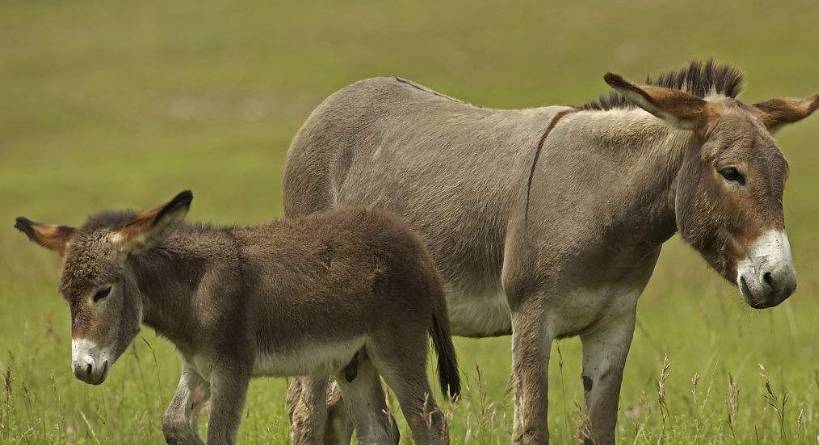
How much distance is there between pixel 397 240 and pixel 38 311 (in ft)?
28.3

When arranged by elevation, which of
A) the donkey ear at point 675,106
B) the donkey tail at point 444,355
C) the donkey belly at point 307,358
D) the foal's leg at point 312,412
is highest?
the donkey ear at point 675,106

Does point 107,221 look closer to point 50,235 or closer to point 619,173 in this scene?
point 50,235

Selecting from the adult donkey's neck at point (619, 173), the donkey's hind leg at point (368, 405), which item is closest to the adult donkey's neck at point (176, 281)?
the donkey's hind leg at point (368, 405)

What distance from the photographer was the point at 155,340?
43.5 feet

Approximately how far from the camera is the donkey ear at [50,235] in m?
5.83

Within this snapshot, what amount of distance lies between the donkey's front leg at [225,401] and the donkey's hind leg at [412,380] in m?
0.79

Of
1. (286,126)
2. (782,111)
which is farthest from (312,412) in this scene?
(286,126)

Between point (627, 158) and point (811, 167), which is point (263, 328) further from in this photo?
point (811, 167)

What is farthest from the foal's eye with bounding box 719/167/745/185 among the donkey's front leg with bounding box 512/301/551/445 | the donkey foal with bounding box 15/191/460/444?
the donkey foal with bounding box 15/191/460/444

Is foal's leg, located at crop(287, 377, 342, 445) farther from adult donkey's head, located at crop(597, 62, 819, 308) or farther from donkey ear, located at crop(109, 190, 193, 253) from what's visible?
adult donkey's head, located at crop(597, 62, 819, 308)

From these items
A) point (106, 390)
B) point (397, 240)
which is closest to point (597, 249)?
point (397, 240)

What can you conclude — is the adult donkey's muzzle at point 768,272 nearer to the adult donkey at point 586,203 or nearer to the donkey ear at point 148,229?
the adult donkey at point 586,203

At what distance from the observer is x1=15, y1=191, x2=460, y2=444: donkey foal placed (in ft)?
18.6

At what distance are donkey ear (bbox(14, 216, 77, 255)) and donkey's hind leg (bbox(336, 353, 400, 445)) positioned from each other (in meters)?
1.64
